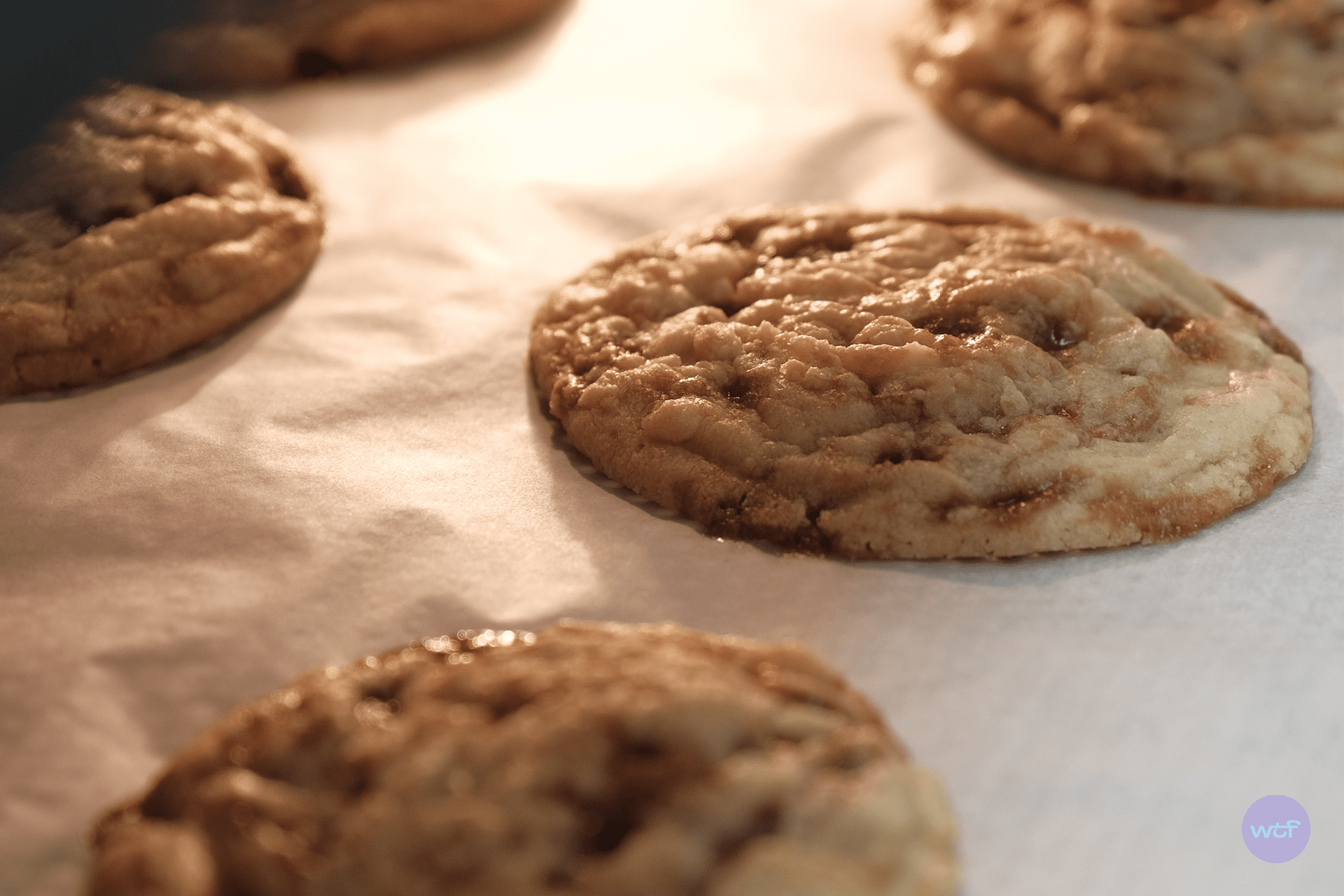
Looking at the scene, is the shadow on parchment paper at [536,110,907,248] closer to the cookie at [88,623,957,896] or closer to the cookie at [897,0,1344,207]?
the cookie at [897,0,1344,207]

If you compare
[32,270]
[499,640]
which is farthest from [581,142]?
[499,640]

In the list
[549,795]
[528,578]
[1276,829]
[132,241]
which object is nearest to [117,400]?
[132,241]

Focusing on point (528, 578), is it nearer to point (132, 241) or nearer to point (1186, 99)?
point (132, 241)

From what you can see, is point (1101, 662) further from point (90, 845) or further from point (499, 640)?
point (90, 845)

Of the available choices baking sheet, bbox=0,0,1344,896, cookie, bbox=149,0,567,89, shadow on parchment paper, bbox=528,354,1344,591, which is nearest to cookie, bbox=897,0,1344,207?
baking sheet, bbox=0,0,1344,896

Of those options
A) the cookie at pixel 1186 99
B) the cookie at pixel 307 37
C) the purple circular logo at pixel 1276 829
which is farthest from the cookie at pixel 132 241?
the purple circular logo at pixel 1276 829

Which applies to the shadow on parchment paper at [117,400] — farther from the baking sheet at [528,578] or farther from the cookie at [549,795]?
the cookie at [549,795]
